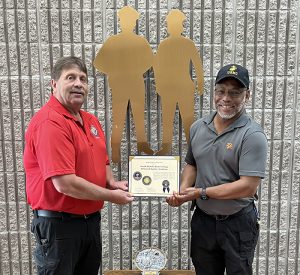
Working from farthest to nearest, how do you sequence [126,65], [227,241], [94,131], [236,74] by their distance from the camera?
[126,65] < [94,131] < [227,241] < [236,74]

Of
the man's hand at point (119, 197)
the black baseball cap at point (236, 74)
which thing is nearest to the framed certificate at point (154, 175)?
the man's hand at point (119, 197)

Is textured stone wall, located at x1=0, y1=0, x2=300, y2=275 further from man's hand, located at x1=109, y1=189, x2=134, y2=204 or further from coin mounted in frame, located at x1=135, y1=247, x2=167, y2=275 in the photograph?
man's hand, located at x1=109, y1=189, x2=134, y2=204

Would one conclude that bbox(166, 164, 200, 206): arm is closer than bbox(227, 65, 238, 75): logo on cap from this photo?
No

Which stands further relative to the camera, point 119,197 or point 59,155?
point 119,197

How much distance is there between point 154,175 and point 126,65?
3.05 ft

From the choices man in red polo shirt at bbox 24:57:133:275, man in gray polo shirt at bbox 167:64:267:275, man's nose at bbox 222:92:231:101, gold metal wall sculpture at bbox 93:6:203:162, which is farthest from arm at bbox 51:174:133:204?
gold metal wall sculpture at bbox 93:6:203:162

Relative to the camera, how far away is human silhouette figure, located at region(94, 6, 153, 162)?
2766 mm

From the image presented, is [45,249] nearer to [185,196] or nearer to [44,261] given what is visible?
[44,261]

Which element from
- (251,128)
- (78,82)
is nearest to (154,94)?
(78,82)

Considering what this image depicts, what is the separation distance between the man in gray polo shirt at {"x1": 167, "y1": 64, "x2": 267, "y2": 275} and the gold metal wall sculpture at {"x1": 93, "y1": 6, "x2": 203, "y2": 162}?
0.65 meters

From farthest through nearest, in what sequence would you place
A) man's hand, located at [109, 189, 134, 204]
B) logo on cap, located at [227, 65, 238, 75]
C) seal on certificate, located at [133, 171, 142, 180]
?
seal on certificate, located at [133, 171, 142, 180]
man's hand, located at [109, 189, 134, 204]
logo on cap, located at [227, 65, 238, 75]

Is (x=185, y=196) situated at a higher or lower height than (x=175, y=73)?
lower

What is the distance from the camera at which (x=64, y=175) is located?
76.2 inches

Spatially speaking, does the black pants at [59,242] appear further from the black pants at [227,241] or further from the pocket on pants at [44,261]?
the black pants at [227,241]
